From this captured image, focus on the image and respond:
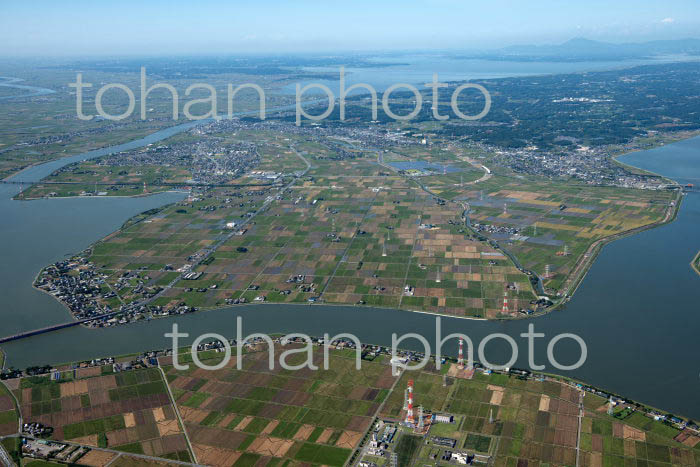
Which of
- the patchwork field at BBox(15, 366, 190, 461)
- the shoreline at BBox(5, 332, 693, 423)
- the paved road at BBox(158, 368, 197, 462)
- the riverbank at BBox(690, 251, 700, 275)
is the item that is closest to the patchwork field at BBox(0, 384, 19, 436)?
the patchwork field at BBox(15, 366, 190, 461)

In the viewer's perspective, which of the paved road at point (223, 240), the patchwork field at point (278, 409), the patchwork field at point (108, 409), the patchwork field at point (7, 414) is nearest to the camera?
the patchwork field at point (278, 409)

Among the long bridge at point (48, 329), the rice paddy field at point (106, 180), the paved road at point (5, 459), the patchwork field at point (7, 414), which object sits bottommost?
the paved road at point (5, 459)

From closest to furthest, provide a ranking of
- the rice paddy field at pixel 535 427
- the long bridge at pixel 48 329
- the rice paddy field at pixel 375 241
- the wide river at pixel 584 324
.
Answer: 1. the rice paddy field at pixel 535 427
2. the wide river at pixel 584 324
3. the long bridge at pixel 48 329
4. the rice paddy field at pixel 375 241

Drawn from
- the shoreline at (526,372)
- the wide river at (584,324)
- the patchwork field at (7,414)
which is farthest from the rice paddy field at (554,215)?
the patchwork field at (7,414)

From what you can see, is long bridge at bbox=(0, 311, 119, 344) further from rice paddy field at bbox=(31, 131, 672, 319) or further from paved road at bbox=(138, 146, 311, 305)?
paved road at bbox=(138, 146, 311, 305)

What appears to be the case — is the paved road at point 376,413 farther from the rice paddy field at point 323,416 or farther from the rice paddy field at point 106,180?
the rice paddy field at point 106,180

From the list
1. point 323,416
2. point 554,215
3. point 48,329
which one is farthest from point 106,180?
point 323,416

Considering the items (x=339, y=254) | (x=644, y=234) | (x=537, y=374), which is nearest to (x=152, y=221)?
(x=339, y=254)

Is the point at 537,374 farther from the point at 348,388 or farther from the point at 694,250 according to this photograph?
the point at 694,250
